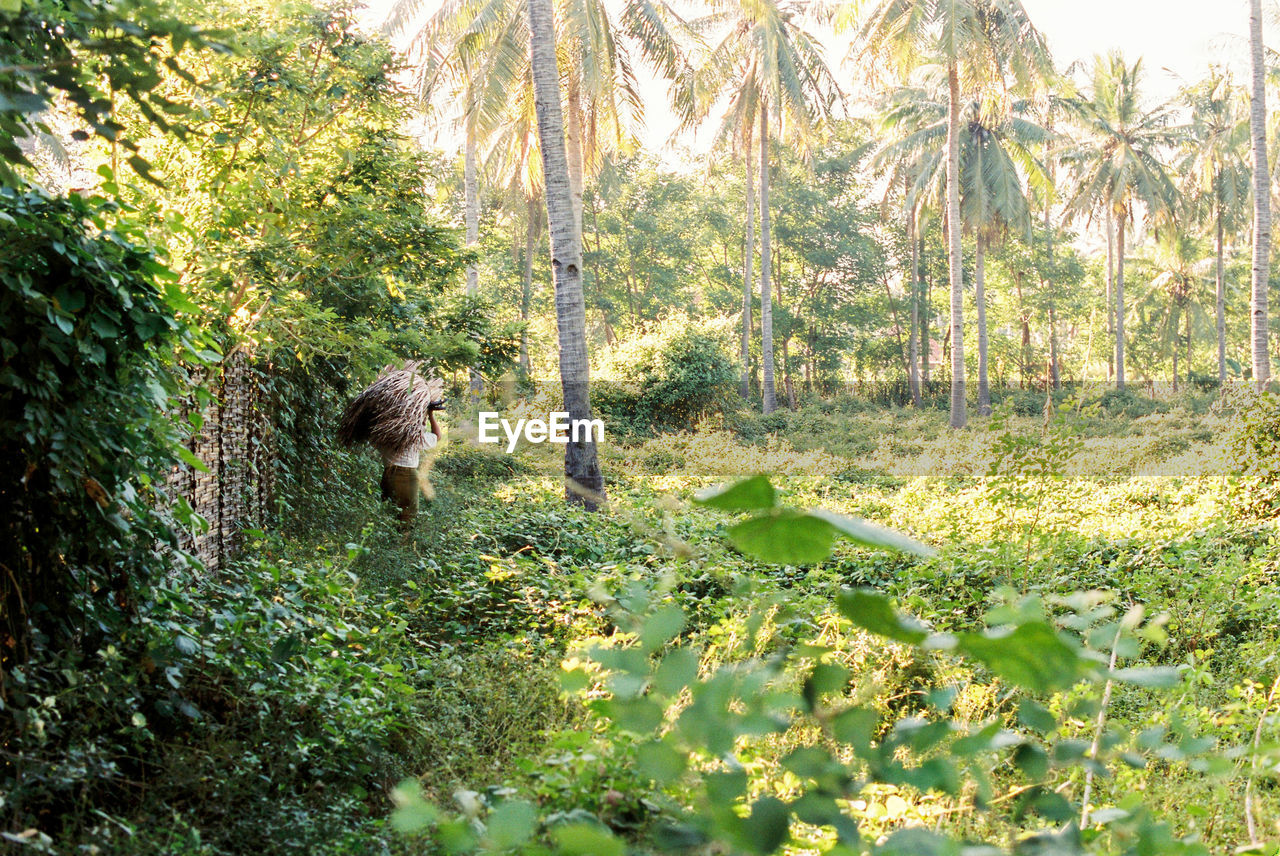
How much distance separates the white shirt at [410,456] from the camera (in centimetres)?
680

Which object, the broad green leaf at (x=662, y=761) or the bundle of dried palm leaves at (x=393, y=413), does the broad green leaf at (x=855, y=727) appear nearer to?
the broad green leaf at (x=662, y=761)

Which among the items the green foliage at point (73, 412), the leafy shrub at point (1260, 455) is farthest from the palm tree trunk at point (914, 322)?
the green foliage at point (73, 412)

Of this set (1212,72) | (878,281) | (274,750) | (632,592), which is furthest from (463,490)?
(1212,72)

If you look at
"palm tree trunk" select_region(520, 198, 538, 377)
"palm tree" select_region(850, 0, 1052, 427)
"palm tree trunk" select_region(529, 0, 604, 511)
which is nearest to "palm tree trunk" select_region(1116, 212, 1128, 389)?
"palm tree" select_region(850, 0, 1052, 427)

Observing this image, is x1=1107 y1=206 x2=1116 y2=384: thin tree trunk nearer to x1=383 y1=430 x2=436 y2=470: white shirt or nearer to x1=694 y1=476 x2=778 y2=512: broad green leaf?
x1=383 y1=430 x2=436 y2=470: white shirt

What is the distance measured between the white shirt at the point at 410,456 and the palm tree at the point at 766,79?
13950 mm

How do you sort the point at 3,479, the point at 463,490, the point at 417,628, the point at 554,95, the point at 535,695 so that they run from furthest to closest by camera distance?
1. the point at 463,490
2. the point at 554,95
3. the point at 417,628
4. the point at 535,695
5. the point at 3,479

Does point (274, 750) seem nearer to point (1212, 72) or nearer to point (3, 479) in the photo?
point (3, 479)

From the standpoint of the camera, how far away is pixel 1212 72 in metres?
27.8

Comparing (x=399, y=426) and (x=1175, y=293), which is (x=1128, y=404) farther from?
(x=399, y=426)

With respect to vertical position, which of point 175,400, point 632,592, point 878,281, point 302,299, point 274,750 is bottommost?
point 274,750

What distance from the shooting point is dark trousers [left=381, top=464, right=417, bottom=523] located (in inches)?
269

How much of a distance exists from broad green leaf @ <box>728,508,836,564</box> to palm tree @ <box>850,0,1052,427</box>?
20107 millimetres

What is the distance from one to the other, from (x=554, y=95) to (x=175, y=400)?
6.78 m
